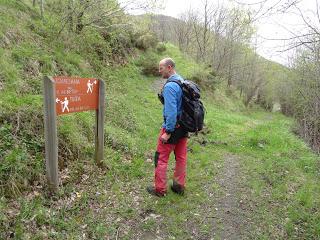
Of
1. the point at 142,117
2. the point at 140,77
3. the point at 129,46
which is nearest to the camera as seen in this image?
the point at 142,117

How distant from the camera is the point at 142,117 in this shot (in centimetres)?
1195

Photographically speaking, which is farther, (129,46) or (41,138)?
(129,46)

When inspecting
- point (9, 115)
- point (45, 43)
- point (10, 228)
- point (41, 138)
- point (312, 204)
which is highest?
point (45, 43)

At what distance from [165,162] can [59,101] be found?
6.73 ft

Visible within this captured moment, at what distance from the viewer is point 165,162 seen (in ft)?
19.2

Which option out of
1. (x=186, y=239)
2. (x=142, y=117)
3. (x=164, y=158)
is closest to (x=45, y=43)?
(x=142, y=117)

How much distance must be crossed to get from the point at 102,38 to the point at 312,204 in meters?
11.9

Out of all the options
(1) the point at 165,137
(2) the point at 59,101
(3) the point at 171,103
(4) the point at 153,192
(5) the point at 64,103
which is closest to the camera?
(2) the point at 59,101

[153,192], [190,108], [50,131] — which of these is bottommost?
[153,192]

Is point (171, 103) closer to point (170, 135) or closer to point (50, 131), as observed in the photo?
point (170, 135)

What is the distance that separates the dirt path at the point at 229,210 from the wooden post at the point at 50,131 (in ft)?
8.38

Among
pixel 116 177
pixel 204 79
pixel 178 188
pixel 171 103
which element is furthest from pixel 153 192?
pixel 204 79

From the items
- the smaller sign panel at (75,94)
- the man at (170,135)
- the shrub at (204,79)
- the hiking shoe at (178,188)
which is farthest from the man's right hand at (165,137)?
the shrub at (204,79)

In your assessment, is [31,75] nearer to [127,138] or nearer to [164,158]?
[127,138]
